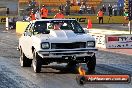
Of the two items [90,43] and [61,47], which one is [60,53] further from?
[90,43]

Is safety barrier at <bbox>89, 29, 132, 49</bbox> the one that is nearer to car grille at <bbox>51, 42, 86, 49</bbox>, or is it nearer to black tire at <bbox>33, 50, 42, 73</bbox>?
car grille at <bbox>51, 42, 86, 49</bbox>

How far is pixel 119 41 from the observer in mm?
21141

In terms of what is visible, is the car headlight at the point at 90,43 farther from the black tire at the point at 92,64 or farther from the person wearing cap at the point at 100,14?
the person wearing cap at the point at 100,14

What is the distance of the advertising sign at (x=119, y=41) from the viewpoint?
2100cm

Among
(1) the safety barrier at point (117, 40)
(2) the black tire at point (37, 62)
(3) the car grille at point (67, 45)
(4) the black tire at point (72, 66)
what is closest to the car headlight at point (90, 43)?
(3) the car grille at point (67, 45)

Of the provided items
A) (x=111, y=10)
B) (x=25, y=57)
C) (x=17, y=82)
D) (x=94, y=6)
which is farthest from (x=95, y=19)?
(x=17, y=82)

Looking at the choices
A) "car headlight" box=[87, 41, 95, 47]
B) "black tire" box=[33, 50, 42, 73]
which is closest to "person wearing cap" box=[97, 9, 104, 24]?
"car headlight" box=[87, 41, 95, 47]

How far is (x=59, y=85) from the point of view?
9.74 meters

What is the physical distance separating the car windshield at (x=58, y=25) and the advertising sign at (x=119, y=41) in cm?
833

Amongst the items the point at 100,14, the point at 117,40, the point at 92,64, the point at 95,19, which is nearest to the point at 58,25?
the point at 92,64

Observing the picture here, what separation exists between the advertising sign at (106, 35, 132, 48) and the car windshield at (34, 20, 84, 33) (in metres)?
8.33

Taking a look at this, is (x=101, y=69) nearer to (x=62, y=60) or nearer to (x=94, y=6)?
(x=62, y=60)

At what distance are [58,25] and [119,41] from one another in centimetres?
881

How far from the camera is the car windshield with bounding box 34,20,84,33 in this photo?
1265 centimetres
